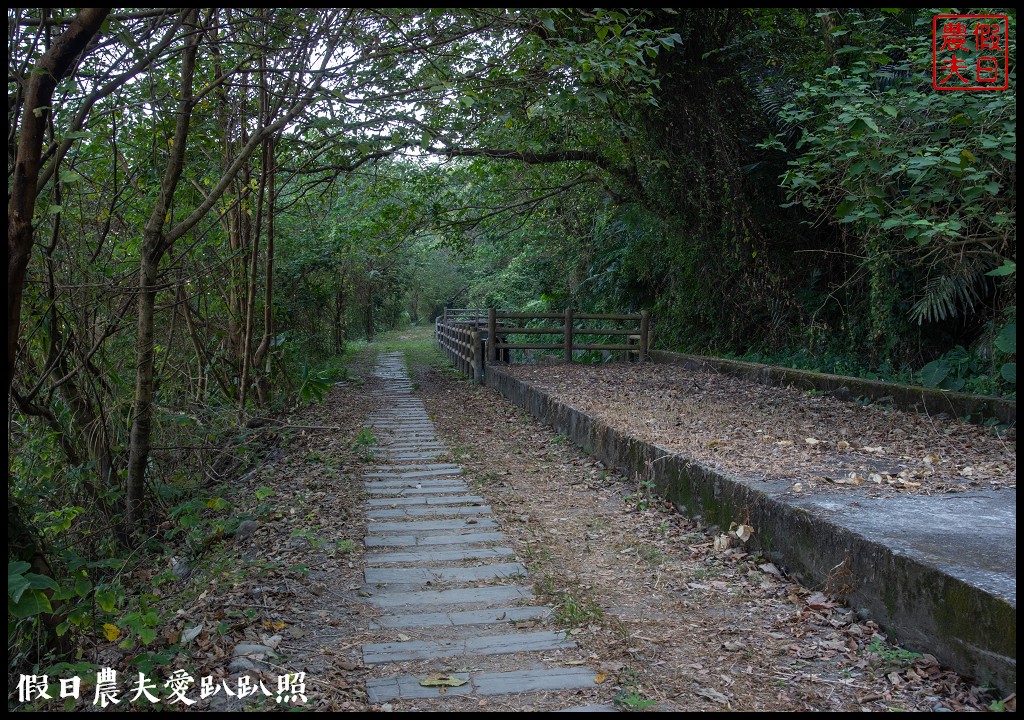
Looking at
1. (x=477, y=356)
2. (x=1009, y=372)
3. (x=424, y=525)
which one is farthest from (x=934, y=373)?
(x=477, y=356)

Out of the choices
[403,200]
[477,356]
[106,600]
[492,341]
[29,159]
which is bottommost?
[106,600]

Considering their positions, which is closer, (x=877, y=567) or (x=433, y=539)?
(x=877, y=567)

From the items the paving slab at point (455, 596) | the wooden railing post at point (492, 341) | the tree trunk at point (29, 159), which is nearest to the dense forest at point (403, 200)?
the tree trunk at point (29, 159)

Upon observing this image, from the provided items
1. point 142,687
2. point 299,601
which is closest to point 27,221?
point 142,687

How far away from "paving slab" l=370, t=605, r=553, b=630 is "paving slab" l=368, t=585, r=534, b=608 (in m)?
0.12

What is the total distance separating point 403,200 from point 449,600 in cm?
958

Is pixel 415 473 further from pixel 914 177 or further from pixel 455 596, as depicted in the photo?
pixel 914 177

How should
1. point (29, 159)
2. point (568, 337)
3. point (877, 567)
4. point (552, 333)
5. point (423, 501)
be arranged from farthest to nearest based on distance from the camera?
1. point (552, 333)
2. point (568, 337)
3. point (423, 501)
4. point (877, 567)
5. point (29, 159)

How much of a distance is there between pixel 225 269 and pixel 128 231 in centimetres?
143

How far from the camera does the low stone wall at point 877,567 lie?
2.76 metres

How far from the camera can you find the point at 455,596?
3984mm

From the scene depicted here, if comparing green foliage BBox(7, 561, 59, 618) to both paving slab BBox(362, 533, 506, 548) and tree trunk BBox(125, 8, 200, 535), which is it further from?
tree trunk BBox(125, 8, 200, 535)

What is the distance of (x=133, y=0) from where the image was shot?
342 centimetres

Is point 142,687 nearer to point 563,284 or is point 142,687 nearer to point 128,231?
point 128,231
